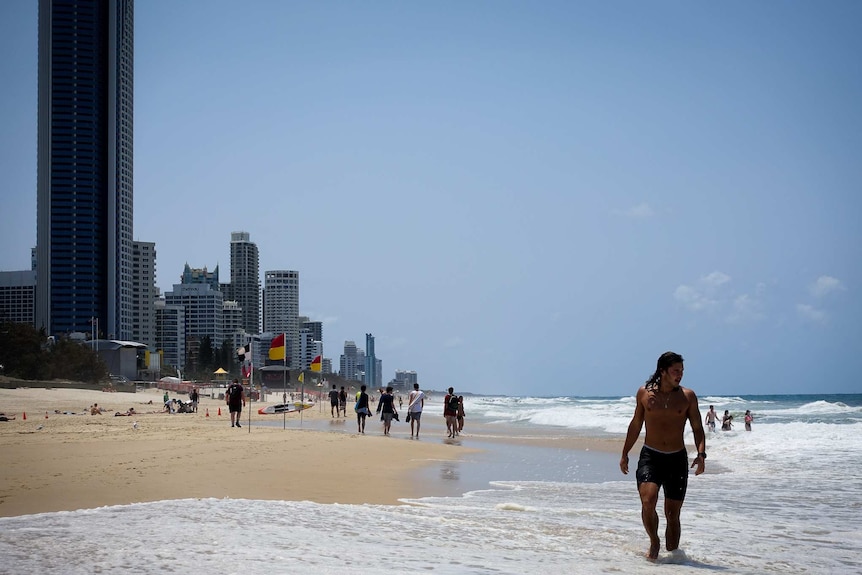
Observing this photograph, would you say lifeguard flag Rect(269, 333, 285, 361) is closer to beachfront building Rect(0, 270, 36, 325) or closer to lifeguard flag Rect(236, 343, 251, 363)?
lifeguard flag Rect(236, 343, 251, 363)

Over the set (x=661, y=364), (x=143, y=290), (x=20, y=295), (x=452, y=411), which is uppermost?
(x=143, y=290)

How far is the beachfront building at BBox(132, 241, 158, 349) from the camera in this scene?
550 ft

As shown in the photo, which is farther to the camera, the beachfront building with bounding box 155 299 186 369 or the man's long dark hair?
the beachfront building with bounding box 155 299 186 369

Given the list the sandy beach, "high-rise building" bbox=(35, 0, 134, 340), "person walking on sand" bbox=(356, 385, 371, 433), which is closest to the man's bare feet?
the sandy beach

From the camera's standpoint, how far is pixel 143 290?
17088cm

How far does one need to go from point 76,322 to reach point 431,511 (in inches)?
5544

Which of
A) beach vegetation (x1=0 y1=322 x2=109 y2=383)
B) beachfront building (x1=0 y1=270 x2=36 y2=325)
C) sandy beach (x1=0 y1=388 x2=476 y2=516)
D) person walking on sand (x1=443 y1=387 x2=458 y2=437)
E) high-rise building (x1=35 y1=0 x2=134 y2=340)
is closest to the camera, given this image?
sandy beach (x1=0 y1=388 x2=476 y2=516)

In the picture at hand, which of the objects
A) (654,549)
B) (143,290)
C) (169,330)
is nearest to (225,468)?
(654,549)

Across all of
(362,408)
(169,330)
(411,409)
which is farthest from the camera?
(169,330)

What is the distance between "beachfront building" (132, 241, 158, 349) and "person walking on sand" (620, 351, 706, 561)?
6735 inches

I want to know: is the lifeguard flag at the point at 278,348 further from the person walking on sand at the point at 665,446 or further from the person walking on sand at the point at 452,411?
the person walking on sand at the point at 665,446

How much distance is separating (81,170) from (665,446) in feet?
484

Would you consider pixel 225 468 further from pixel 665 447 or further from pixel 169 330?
pixel 169 330

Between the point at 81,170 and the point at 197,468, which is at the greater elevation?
the point at 81,170
